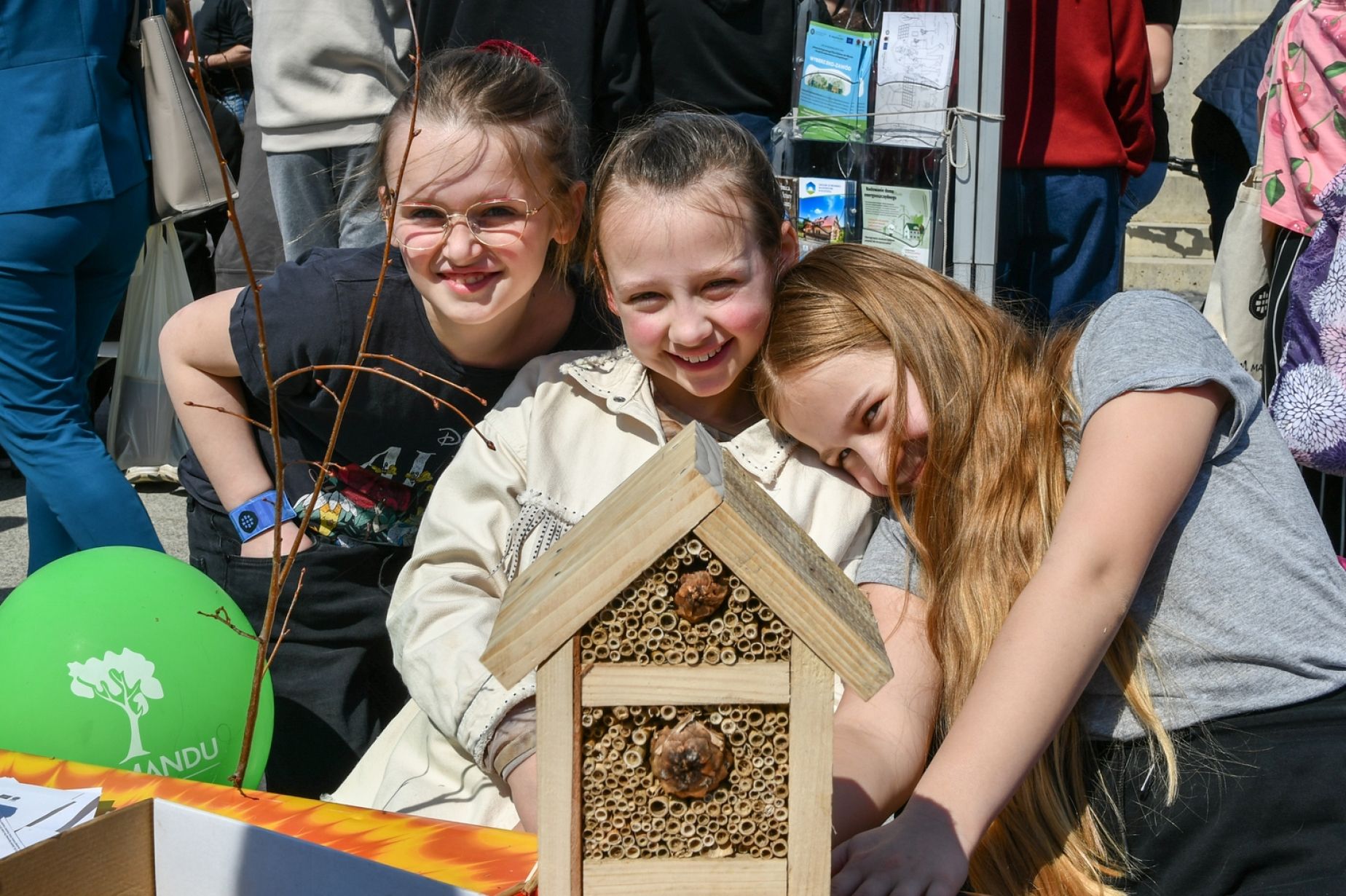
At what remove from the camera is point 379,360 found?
2090mm

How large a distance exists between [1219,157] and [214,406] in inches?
125

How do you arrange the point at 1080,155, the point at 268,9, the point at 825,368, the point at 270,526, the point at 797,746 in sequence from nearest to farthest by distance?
the point at 797,746
the point at 825,368
the point at 270,526
the point at 268,9
the point at 1080,155

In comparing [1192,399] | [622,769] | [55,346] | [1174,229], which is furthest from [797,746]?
[1174,229]

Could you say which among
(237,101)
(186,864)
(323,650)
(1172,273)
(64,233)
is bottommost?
(1172,273)

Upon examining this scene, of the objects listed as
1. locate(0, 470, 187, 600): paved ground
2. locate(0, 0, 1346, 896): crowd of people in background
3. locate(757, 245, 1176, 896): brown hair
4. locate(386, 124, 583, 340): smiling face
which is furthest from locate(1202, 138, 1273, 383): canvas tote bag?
locate(0, 470, 187, 600): paved ground

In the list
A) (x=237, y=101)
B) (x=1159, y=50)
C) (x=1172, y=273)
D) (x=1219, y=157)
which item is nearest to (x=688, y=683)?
(x=1159, y=50)

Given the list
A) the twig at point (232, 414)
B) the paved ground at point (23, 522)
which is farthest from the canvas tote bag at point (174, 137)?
the paved ground at point (23, 522)

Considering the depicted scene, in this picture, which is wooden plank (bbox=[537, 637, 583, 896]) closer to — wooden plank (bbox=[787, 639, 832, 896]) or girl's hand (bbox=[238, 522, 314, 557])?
wooden plank (bbox=[787, 639, 832, 896])

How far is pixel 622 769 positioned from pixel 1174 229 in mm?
5767

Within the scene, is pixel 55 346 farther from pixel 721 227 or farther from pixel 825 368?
pixel 825 368

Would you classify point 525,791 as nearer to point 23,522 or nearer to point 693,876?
point 693,876

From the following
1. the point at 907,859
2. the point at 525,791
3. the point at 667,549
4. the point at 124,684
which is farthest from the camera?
the point at 124,684

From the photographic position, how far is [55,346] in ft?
8.86

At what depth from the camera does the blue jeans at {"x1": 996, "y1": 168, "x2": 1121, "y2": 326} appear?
3189 mm
